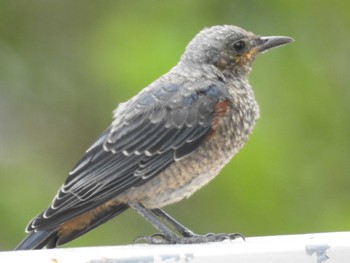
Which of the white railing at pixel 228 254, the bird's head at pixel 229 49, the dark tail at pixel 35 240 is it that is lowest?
the white railing at pixel 228 254

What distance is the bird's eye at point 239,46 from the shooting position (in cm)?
627

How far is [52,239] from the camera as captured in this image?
5668mm

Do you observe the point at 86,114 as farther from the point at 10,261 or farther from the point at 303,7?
the point at 10,261

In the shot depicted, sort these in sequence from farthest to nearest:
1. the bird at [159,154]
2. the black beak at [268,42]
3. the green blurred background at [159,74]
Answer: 1. the green blurred background at [159,74]
2. the black beak at [268,42]
3. the bird at [159,154]

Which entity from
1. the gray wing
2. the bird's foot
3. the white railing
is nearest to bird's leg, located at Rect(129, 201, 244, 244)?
the bird's foot

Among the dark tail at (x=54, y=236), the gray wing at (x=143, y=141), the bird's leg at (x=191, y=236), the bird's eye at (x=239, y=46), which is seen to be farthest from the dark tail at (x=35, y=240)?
the bird's eye at (x=239, y=46)

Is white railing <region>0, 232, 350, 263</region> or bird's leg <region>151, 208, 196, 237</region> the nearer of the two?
white railing <region>0, 232, 350, 263</region>

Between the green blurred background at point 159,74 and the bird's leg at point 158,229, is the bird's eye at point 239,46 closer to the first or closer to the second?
the green blurred background at point 159,74

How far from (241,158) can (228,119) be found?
32.7 inches

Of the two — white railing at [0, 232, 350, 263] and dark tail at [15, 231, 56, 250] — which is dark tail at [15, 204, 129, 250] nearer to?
dark tail at [15, 231, 56, 250]

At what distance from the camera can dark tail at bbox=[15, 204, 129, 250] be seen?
5.51 metres

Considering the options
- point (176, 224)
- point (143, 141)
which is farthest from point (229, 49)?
point (176, 224)

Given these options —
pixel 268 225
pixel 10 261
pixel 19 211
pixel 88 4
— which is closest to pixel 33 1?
pixel 88 4

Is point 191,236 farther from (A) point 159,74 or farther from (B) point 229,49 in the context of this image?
(A) point 159,74
